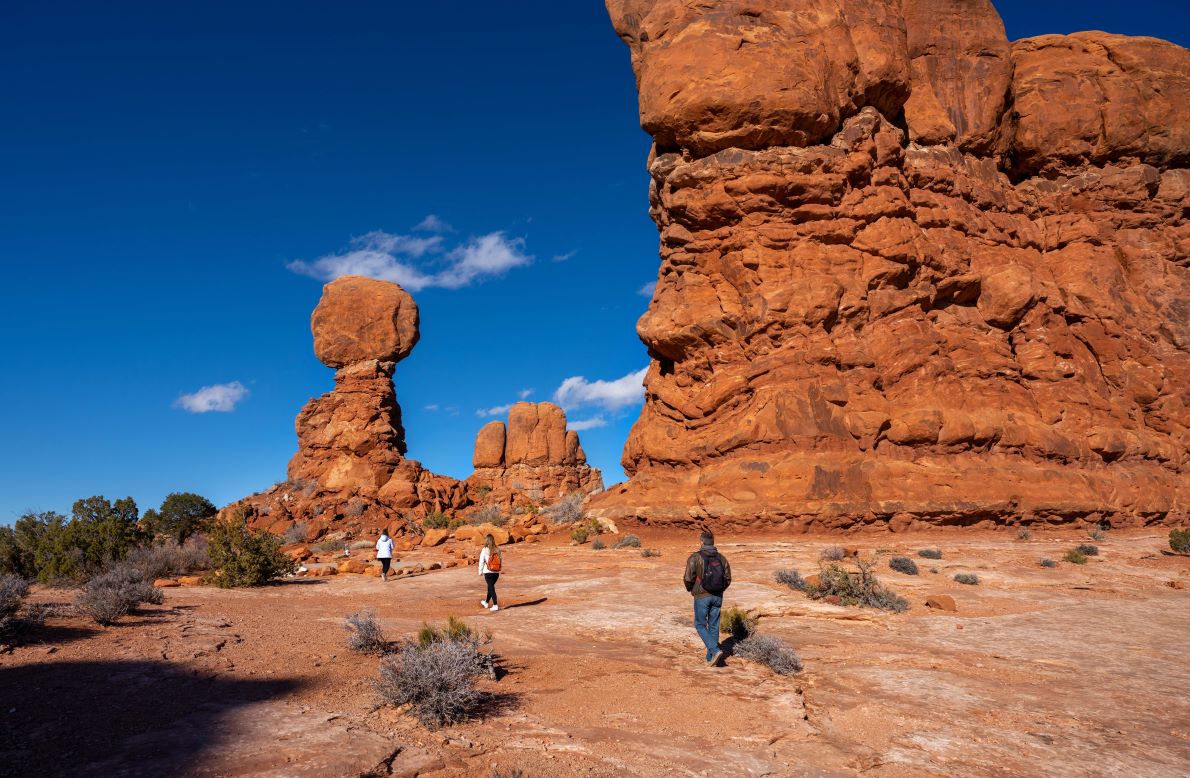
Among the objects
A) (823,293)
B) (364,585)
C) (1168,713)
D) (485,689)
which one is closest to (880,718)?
(1168,713)

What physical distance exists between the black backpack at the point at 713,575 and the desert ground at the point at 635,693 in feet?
2.97

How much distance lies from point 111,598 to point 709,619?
7.90 m

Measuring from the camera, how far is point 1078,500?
19547 mm

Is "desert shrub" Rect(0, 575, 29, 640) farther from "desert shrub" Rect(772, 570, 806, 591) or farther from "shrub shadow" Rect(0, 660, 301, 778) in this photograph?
"desert shrub" Rect(772, 570, 806, 591)

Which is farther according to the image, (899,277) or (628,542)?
(899,277)

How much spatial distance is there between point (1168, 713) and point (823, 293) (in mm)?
16349

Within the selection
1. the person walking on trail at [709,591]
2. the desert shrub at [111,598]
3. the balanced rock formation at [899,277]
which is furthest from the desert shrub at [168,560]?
the person walking on trail at [709,591]

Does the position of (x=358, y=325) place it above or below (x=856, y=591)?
above

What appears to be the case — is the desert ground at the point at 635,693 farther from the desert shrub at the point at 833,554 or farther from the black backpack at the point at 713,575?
the desert shrub at the point at 833,554

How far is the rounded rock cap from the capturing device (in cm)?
4034

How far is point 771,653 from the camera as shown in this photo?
281 inches

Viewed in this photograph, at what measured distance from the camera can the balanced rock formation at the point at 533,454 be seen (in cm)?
6038

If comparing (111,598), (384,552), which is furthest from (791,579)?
(111,598)

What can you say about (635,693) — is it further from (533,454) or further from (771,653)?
(533,454)
